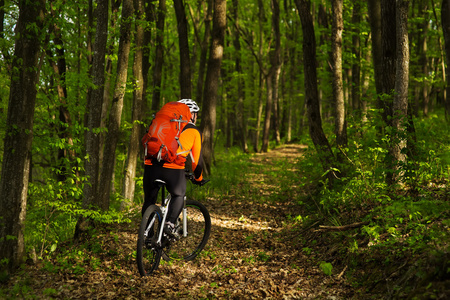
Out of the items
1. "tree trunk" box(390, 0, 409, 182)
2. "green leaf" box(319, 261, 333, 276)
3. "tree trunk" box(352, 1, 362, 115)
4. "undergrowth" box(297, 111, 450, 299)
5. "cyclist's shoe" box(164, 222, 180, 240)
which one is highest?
"tree trunk" box(352, 1, 362, 115)

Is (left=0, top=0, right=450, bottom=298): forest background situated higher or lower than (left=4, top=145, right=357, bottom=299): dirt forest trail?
higher

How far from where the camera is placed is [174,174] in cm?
524

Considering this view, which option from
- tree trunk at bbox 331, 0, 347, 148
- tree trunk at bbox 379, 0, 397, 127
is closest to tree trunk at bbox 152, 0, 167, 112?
tree trunk at bbox 331, 0, 347, 148

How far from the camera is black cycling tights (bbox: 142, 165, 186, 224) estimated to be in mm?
5191

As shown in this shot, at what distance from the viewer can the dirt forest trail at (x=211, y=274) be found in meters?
4.56

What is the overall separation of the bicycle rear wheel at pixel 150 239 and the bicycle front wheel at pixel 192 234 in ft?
1.07

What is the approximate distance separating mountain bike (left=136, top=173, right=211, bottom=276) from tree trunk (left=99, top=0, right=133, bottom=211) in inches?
82.6

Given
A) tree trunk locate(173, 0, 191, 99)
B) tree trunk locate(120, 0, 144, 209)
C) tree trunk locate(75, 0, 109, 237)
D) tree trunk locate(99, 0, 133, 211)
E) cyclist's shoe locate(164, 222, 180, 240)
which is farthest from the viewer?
tree trunk locate(173, 0, 191, 99)

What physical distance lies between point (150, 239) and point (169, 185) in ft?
2.78

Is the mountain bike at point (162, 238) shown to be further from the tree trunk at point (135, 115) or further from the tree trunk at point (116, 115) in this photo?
the tree trunk at point (135, 115)

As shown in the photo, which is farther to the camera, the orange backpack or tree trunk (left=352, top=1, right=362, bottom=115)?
tree trunk (left=352, top=1, right=362, bottom=115)

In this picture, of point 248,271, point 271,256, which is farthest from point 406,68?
point 248,271

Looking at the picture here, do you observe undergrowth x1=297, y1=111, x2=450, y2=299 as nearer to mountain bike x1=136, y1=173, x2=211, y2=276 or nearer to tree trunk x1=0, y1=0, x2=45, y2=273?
mountain bike x1=136, y1=173, x2=211, y2=276

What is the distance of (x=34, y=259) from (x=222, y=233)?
358cm
